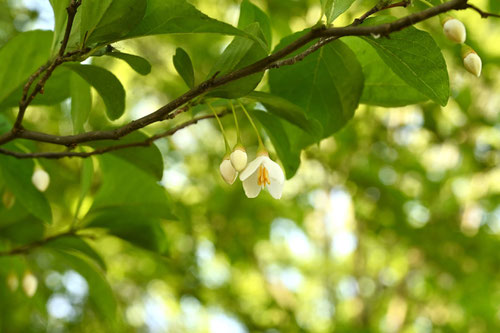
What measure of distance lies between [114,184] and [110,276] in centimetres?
176

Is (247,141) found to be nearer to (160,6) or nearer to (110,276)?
(110,276)

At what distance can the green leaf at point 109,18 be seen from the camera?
22.6 inches

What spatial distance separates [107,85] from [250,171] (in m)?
0.20

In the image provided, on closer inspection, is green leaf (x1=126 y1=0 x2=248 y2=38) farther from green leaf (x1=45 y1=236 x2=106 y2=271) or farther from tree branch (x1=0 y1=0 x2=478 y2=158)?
green leaf (x1=45 y1=236 x2=106 y2=271)

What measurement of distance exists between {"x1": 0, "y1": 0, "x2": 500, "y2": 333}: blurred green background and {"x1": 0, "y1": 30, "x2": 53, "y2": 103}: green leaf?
0.90 m

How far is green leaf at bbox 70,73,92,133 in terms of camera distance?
813mm

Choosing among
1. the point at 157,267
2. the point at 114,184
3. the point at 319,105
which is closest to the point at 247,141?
the point at 157,267

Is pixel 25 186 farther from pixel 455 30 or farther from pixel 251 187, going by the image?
pixel 455 30

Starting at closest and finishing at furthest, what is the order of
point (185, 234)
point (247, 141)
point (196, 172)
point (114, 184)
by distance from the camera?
1. point (114, 184)
2. point (247, 141)
3. point (185, 234)
4. point (196, 172)

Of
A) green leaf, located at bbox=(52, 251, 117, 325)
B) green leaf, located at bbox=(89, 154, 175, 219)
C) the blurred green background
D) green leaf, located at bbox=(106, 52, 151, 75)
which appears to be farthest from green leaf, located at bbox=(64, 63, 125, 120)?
the blurred green background

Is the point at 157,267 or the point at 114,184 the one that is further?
the point at 157,267

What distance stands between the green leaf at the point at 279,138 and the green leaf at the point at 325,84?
4 centimetres

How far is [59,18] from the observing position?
27.8 inches

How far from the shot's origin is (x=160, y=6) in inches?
23.7
